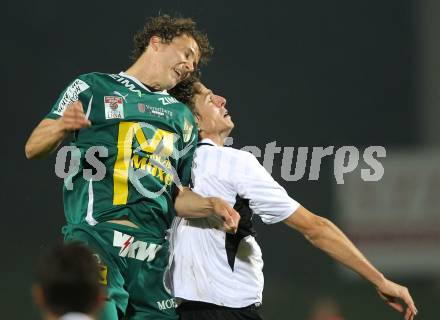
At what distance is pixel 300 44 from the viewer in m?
9.15

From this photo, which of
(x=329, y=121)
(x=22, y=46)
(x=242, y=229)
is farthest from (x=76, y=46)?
(x=242, y=229)

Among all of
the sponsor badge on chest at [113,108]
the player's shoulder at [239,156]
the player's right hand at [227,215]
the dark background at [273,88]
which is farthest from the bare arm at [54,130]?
the dark background at [273,88]

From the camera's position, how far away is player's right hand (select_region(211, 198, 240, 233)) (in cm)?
324

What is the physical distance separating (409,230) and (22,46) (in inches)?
173

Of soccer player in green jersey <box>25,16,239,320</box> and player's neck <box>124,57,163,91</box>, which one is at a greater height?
player's neck <box>124,57,163,91</box>

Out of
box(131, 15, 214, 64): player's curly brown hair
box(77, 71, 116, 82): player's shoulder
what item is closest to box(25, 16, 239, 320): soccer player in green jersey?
box(77, 71, 116, 82): player's shoulder

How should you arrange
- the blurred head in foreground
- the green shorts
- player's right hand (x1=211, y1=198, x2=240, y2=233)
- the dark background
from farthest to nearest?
the dark background
the green shorts
player's right hand (x1=211, y1=198, x2=240, y2=233)
the blurred head in foreground

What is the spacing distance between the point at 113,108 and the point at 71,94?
0.19 m

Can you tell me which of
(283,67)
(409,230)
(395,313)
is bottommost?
(395,313)

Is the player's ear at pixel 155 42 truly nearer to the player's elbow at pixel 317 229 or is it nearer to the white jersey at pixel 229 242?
the white jersey at pixel 229 242

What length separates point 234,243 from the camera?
3656mm

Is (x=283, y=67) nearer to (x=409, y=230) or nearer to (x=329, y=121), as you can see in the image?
(x=329, y=121)

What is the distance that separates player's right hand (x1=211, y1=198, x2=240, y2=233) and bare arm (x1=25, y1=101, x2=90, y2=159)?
653 millimetres

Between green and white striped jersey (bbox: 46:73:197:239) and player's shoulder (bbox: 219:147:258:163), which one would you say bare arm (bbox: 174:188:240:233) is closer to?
green and white striped jersey (bbox: 46:73:197:239)
